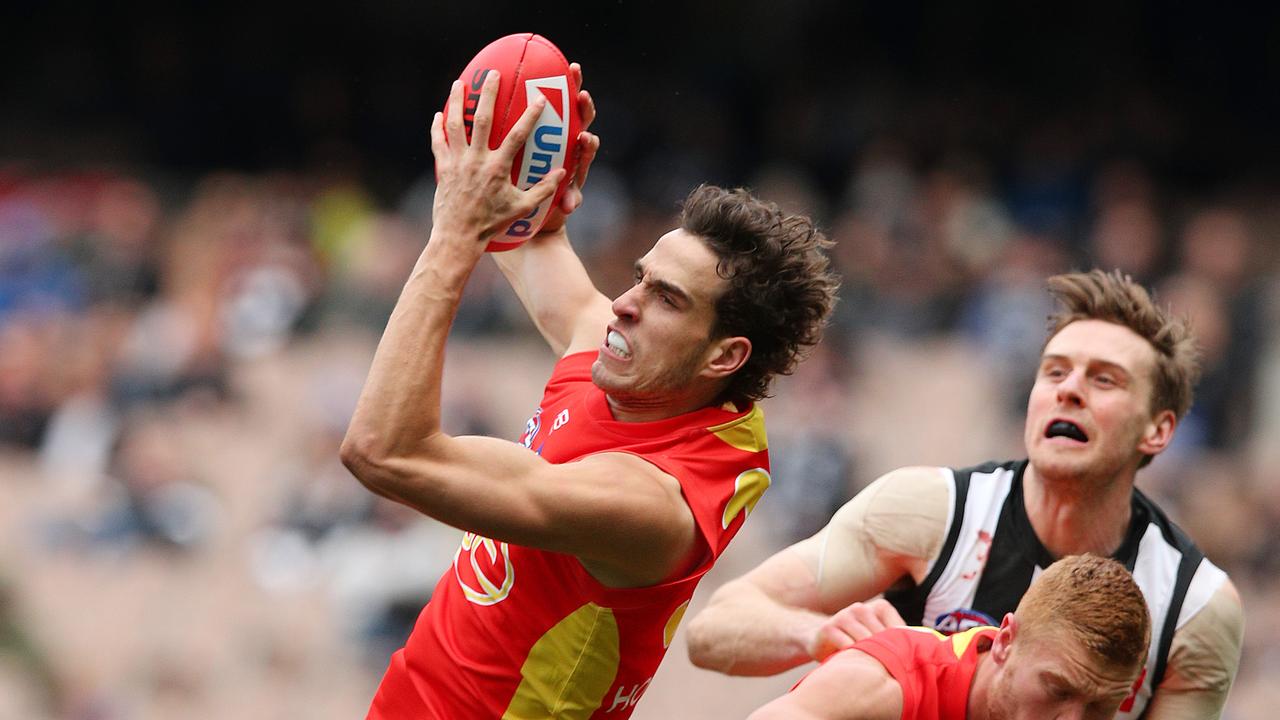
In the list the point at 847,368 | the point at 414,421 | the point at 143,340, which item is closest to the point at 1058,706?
the point at 414,421

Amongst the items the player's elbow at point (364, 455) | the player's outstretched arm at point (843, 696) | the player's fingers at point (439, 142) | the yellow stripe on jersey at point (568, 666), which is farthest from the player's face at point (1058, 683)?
the player's fingers at point (439, 142)

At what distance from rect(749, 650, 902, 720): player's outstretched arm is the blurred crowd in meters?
5.97

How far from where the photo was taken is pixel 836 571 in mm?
4434

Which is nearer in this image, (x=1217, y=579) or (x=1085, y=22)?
(x=1217, y=579)

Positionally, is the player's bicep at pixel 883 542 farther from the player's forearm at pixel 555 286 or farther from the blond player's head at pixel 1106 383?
the player's forearm at pixel 555 286

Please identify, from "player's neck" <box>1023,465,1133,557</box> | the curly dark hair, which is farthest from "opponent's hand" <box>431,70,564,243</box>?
"player's neck" <box>1023,465,1133,557</box>

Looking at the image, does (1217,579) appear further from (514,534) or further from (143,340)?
(143,340)

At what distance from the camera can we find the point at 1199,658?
13.8ft

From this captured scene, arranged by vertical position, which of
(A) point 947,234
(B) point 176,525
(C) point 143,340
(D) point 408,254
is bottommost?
(B) point 176,525

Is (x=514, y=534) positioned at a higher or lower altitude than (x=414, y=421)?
lower

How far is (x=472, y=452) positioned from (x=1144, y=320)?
2.13 m

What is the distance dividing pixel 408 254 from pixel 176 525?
8.06 feet

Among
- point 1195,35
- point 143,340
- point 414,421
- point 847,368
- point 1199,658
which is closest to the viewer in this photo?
point 414,421

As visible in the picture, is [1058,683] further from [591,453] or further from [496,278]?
[496,278]
